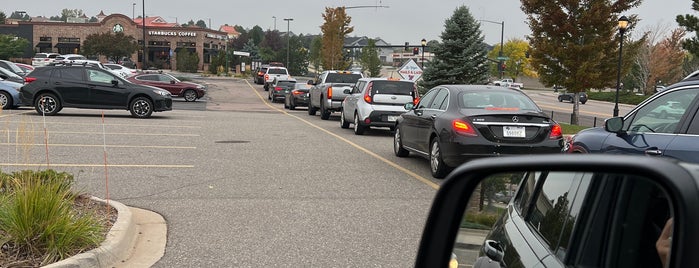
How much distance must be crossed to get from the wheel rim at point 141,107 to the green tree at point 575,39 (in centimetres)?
1335

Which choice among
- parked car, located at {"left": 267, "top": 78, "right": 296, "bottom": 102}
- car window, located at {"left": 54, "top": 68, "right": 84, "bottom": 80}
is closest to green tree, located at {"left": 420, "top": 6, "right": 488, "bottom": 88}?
parked car, located at {"left": 267, "top": 78, "right": 296, "bottom": 102}

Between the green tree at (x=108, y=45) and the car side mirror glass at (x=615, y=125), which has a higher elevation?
the green tree at (x=108, y=45)

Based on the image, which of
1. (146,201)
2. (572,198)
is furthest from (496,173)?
(146,201)

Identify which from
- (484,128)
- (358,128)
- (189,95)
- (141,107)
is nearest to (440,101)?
(484,128)

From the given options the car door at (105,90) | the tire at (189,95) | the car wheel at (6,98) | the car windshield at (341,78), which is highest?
the car windshield at (341,78)

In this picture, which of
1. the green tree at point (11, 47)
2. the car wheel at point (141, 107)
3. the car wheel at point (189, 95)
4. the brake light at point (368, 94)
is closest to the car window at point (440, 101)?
the brake light at point (368, 94)

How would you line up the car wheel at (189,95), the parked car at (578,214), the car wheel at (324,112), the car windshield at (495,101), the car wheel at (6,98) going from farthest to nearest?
the car wheel at (189,95), the car wheel at (324,112), the car wheel at (6,98), the car windshield at (495,101), the parked car at (578,214)

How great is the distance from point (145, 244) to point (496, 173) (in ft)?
15.4

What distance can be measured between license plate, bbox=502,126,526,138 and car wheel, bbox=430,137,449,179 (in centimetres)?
97

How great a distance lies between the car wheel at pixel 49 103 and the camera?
18547 millimetres

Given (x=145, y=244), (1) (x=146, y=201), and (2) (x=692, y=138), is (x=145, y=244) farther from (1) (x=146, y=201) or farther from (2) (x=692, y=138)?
(2) (x=692, y=138)

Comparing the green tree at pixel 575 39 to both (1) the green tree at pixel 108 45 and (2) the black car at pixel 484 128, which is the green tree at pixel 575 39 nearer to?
(2) the black car at pixel 484 128

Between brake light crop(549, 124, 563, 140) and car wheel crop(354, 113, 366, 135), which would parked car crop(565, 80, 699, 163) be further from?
car wheel crop(354, 113, 366, 135)

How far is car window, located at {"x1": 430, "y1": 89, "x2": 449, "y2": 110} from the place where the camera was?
9.81m
